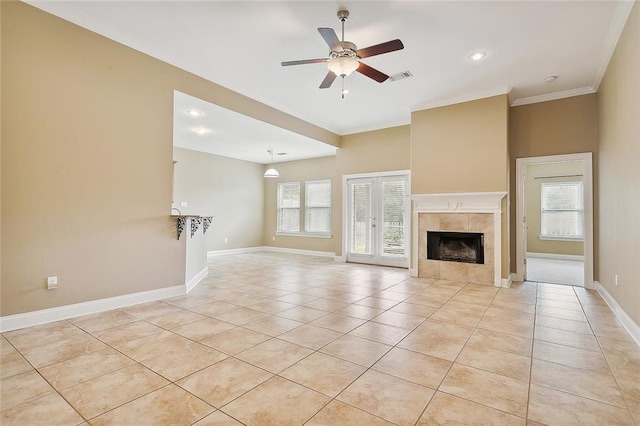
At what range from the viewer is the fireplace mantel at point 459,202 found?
5.09 m

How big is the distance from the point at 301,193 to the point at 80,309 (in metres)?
6.75

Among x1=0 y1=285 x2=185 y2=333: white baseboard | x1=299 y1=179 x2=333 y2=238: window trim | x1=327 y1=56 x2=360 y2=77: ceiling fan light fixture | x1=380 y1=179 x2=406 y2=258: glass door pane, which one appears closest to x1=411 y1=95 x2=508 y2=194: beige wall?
x1=380 y1=179 x2=406 y2=258: glass door pane

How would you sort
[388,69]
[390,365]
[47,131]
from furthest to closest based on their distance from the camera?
[388,69], [47,131], [390,365]

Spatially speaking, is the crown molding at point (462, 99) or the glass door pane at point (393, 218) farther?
the glass door pane at point (393, 218)

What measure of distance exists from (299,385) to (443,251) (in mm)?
4368

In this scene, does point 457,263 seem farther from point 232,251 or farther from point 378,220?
point 232,251

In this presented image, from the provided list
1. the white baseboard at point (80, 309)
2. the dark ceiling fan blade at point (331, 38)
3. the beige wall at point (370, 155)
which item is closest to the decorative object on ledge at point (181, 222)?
the white baseboard at point (80, 309)

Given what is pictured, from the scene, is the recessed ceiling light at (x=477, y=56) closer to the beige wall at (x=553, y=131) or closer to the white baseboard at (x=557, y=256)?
Result: the beige wall at (x=553, y=131)

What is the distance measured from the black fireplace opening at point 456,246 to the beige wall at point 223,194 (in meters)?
5.94


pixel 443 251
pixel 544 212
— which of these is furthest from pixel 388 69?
pixel 544 212

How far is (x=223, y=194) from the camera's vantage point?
9195mm

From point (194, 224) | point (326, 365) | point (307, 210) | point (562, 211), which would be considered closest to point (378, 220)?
point (307, 210)

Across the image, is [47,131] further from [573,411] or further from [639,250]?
[639,250]

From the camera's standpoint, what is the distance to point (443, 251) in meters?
5.66
